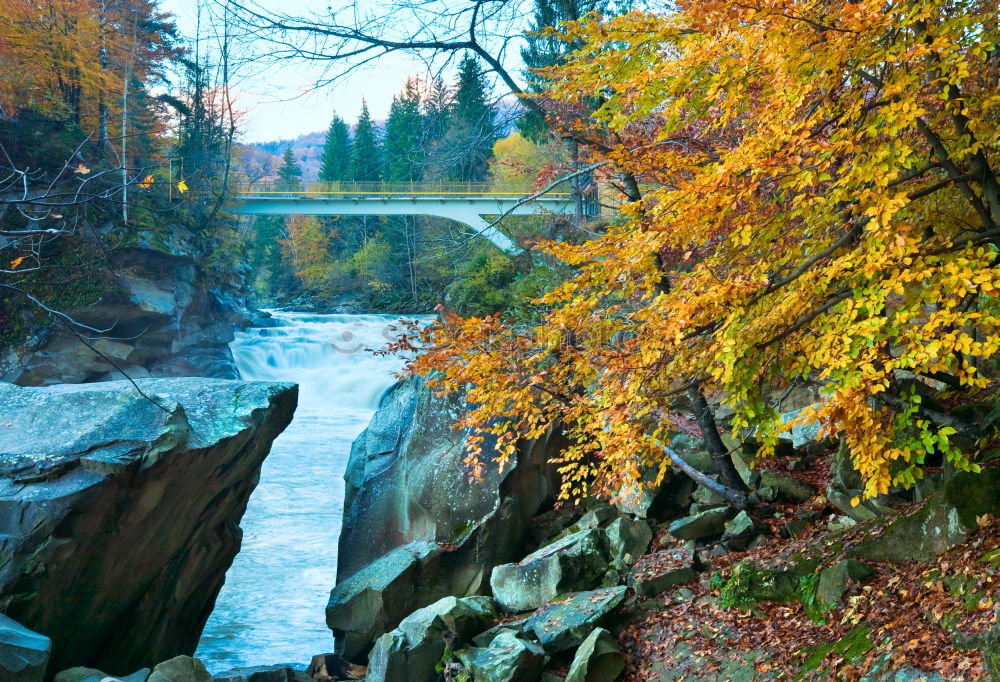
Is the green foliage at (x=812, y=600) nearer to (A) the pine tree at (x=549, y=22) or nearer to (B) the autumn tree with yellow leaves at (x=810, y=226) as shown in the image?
(B) the autumn tree with yellow leaves at (x=810, y=226)

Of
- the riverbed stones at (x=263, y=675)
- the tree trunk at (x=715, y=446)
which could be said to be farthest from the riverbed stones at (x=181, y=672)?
the tree trunk at (x=715, y=446)

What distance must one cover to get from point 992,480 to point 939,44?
3.25 metres

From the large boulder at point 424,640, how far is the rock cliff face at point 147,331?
13703mm

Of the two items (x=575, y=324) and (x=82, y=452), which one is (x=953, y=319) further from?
(x=82, y=452)

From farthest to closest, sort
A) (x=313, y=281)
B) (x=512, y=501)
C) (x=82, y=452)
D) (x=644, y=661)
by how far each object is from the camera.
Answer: (x=313, y=281) < (x=512, y=501) < (x=82, y=452) < (x=644, y=661)

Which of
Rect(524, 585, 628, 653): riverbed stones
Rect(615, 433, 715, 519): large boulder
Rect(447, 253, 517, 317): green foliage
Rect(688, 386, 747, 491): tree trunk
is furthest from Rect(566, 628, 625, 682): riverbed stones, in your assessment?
Rect(447, 253, 517, 317): green foliage

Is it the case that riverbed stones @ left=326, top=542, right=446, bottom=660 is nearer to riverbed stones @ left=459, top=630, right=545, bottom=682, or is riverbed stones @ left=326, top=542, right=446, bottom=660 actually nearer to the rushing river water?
the rushing river water

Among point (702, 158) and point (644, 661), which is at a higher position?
point (702, 158)

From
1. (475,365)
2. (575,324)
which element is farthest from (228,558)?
(575,324)

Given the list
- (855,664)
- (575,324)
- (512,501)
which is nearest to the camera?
(855,664)

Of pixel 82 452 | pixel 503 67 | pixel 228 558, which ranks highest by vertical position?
pixel 503 67

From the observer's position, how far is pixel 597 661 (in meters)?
6.39

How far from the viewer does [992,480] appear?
5305 millimetres

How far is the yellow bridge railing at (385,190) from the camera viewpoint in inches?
1182
